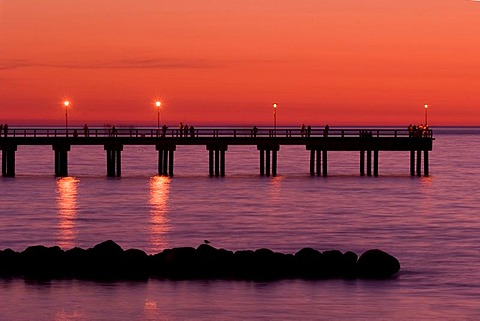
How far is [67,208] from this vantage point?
71750 mm

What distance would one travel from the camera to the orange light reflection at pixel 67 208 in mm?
54234

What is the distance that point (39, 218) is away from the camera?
65812mm

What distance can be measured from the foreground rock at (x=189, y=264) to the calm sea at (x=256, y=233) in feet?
4.06

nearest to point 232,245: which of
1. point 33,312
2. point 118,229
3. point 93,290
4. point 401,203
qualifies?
point 118,229

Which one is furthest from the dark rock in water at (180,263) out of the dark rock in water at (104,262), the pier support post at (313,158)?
the pier support post at (313,158)

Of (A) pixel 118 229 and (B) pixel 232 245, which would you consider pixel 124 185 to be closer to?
(A) pixel 118 229

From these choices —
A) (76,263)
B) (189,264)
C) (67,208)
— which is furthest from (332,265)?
(67,208)

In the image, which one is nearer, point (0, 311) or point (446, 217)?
point (0, 311)

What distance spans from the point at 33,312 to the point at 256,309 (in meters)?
6.28

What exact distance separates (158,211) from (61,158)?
1273 inches

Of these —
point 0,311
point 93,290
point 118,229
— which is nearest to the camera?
point 0,311

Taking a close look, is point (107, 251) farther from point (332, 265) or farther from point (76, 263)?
point (332, 265)

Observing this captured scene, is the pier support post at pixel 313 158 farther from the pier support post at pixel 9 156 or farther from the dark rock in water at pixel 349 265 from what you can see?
the dark rock in water at pixel 349 265

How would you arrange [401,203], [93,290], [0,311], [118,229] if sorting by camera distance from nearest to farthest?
[0,311] → [93,290] → [118,229] → [401,203]
